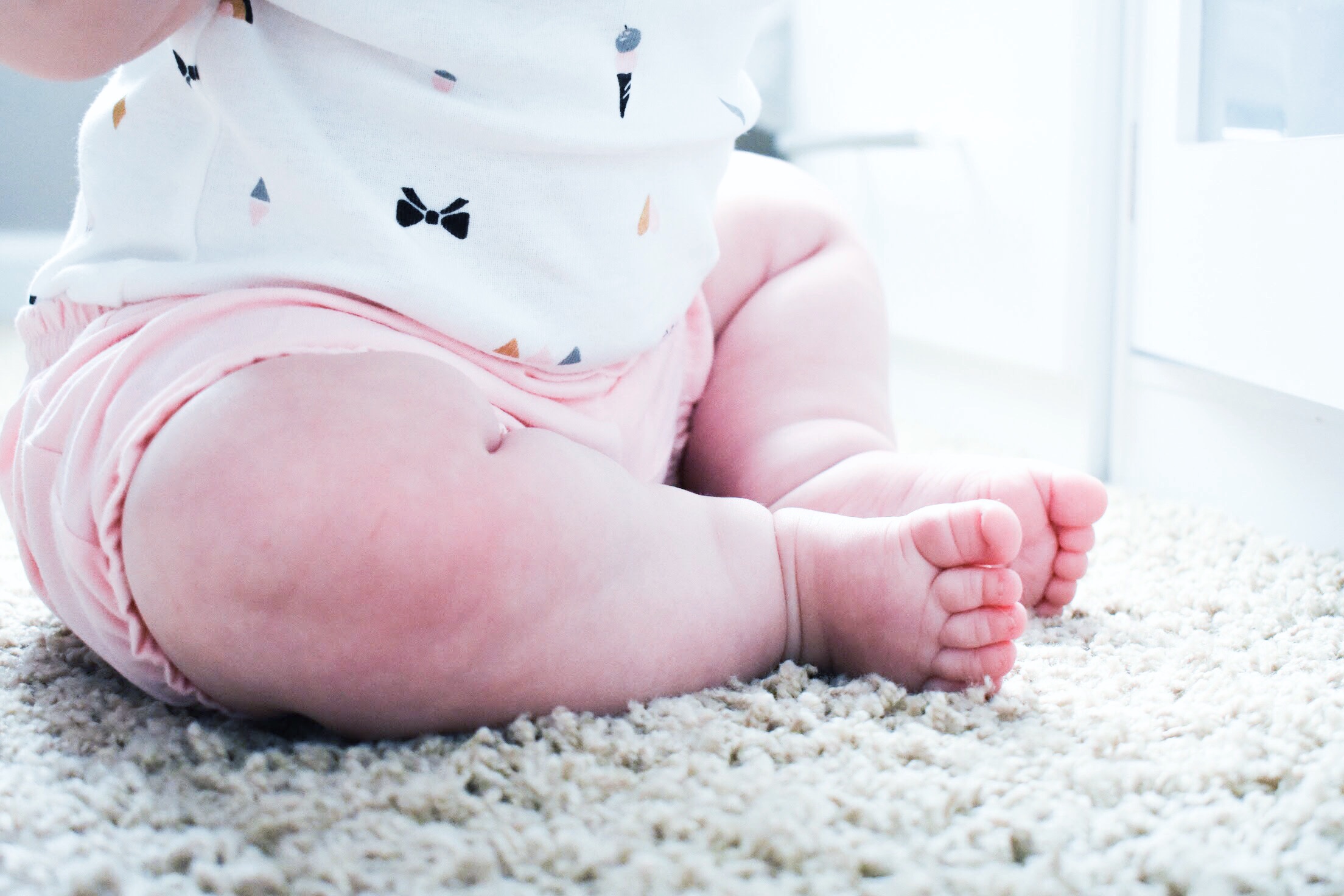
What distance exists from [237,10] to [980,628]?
41 centimetres

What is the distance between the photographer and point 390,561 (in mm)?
412

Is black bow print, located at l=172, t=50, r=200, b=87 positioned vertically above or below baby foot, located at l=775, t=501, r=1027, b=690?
above

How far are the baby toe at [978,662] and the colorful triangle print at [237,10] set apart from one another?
0.40m

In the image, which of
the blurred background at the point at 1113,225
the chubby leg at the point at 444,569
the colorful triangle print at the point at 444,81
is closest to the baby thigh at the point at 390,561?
the chubby leg at the point at 444,569

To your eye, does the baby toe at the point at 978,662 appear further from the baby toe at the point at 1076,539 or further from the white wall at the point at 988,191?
the white wall at the point at 988,191

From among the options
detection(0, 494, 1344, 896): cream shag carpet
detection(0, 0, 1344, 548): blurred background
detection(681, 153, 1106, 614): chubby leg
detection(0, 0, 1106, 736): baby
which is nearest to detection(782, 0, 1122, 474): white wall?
detection(0, 0, 1344, 548): blurred background

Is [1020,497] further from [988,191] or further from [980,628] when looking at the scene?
[988,191]

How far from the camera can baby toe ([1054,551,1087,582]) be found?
57 cm

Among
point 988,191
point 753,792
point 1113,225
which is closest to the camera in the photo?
point 753,792

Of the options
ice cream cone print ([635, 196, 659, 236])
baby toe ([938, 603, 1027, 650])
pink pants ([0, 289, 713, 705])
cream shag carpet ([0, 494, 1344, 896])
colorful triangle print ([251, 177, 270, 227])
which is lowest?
cream shag carpet ([0, 494, 1344, 896])

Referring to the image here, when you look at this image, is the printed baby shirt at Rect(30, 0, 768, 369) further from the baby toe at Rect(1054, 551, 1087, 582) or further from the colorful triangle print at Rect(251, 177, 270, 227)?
the baby toe at Rect(1054, 551, 1087, 582)

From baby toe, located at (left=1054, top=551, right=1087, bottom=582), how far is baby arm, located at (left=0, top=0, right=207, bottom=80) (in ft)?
1.53

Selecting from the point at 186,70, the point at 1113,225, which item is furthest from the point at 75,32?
the point at 1113,225

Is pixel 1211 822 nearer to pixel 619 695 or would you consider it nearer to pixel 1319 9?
pixel 619 695
